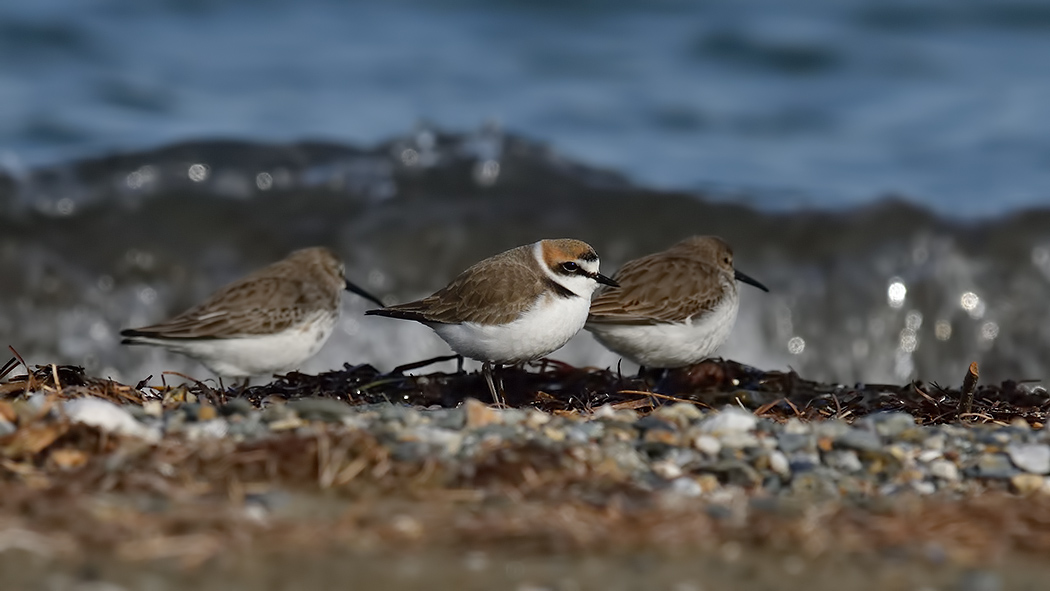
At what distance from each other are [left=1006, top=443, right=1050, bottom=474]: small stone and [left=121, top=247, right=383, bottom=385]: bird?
3861 mm

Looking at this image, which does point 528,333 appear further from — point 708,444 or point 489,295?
point 708,444

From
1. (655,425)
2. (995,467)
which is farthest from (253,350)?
(995,467)

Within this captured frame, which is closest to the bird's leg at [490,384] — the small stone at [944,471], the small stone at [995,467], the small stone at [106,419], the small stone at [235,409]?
the small stone at [235,409]

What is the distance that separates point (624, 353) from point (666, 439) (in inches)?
88.6

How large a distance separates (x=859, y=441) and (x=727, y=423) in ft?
1.48

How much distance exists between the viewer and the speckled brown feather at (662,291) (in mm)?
6324

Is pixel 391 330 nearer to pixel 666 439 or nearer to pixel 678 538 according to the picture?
pixel 666 439

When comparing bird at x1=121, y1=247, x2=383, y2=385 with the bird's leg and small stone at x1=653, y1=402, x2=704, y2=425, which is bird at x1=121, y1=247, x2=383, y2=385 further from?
small stone at x1=653, y1=402, x2=704, y2=425

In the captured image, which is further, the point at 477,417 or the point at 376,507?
the point at 477,417

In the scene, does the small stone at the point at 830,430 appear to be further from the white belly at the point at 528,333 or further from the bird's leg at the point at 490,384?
the bird's leg at the point at 490,384

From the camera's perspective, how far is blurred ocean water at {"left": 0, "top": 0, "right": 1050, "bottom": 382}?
1042 centimetres

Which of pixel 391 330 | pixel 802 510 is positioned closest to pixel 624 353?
pixel 802 510

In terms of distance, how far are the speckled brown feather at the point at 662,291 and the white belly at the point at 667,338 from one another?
1.6 inches

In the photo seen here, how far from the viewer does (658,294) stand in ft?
21.1
